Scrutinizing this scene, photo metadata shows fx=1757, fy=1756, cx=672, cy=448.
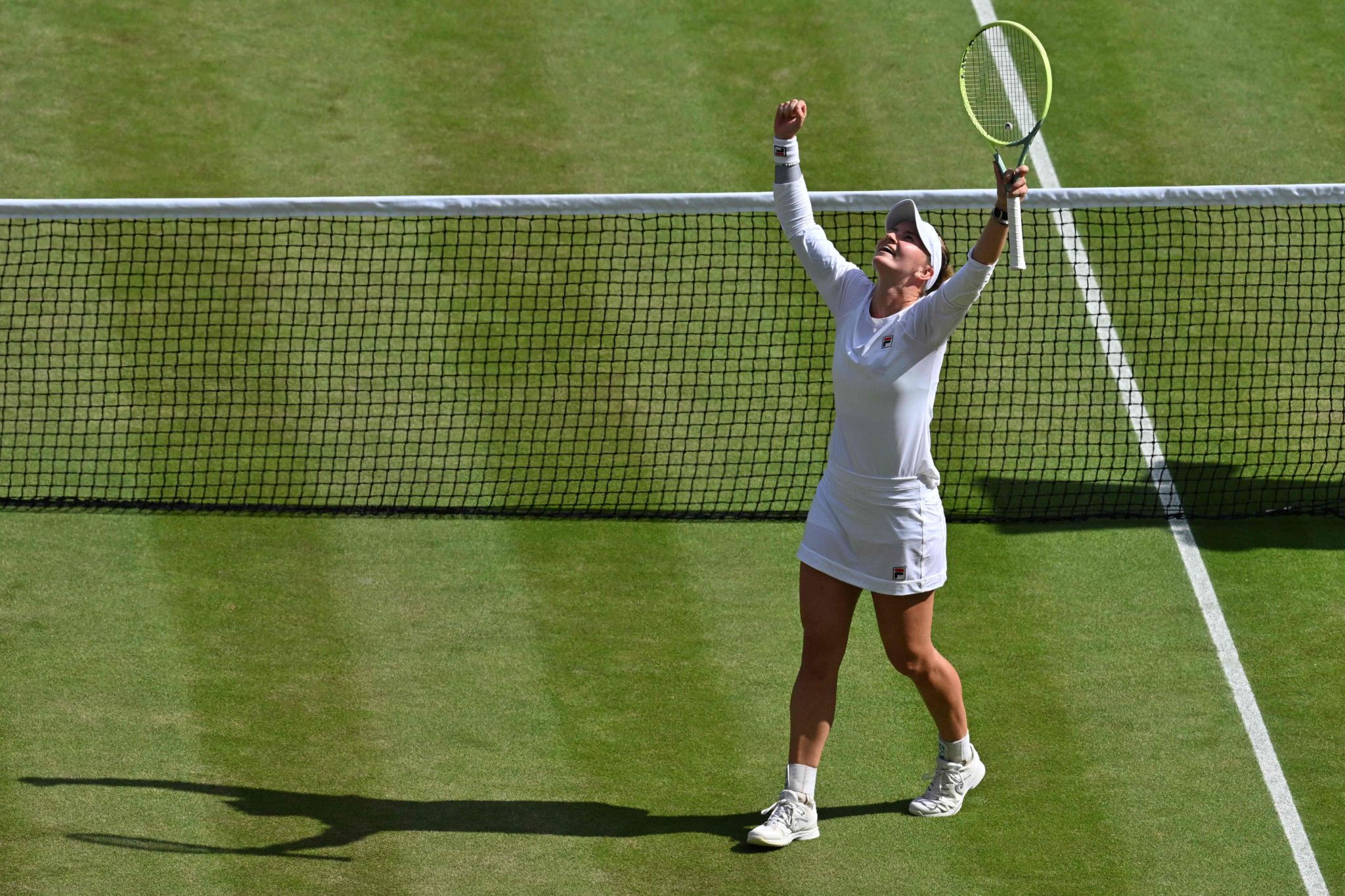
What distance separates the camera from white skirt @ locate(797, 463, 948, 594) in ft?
24.3

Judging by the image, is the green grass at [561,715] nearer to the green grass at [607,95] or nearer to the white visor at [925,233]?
the white visor at [925,233]

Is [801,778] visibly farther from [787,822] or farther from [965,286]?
[965,286]

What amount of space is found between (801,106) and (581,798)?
3.28 metres

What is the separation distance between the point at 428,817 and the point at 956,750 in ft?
7.90

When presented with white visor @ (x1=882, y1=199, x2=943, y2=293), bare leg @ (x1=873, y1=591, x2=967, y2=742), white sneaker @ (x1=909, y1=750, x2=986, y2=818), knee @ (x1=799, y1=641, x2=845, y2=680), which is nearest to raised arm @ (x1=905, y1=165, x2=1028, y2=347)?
white visor @ (x1=882, y1=199, x2=943, y2=293)

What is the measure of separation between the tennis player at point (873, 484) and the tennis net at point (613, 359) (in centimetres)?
276

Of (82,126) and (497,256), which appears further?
(82,126)

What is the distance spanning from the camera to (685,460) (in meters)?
11.0

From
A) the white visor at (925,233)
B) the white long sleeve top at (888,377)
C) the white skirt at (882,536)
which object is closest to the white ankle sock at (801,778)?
the white skirt at (882,536)

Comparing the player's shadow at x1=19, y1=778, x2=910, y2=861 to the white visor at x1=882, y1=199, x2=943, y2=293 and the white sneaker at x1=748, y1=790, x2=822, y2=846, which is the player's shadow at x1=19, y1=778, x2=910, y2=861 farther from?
the white visor at x1=882, y1=199, x2=943, y2=293

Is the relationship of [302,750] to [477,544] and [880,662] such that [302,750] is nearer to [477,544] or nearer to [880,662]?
[477,544]

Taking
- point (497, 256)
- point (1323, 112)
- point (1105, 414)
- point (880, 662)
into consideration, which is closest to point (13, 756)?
point (880, 662)

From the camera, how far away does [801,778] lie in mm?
7707

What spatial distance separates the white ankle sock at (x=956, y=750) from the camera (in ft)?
26.0
